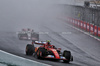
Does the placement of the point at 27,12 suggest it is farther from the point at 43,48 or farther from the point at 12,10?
the point at 43,48

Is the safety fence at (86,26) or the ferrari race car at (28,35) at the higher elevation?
the ferrari race car at (28,35)

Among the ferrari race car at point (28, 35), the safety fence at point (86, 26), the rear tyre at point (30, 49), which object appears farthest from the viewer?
the safety fence at point (86, 26)

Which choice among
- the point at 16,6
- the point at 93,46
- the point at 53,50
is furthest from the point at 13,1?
the point at 53,50

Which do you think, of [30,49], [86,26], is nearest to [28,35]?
[30,49]

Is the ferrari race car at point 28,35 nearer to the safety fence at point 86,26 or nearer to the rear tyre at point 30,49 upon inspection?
the safety fence at point 86,26

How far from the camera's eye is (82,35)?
30.7 meters

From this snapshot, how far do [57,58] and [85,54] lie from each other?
16.7 feet

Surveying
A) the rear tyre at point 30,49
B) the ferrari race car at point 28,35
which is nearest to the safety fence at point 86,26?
the ferrari race car at point 28,35

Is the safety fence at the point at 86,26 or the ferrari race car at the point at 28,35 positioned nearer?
the ferrari race car at the point at 28,35

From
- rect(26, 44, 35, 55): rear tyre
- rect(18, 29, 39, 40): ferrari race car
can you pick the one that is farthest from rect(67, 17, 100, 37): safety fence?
rect(26, 44, 35, 55): rear tyre

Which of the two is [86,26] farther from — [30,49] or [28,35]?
[30,49]

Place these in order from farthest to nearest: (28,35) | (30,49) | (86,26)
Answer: (86,26) → (28,35) → (30,49)

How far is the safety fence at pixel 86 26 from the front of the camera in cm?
2917

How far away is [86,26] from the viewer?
32.8 m
